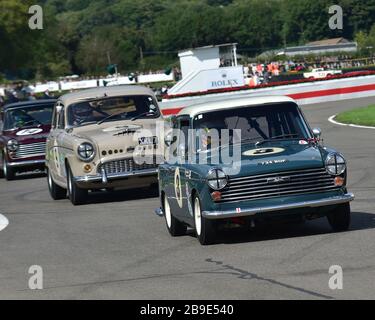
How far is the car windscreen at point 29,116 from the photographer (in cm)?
2294

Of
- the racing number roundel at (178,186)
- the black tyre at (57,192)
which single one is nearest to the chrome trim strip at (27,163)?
the black tyre at (57,192)

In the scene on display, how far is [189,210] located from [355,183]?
5294 mm

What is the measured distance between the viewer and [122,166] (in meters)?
15.9

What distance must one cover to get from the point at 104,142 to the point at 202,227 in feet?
18.4

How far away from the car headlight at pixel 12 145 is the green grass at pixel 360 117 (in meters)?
9.83

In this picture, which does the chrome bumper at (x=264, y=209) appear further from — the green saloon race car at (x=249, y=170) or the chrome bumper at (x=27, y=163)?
the chrome bumper at (x=27, y=163)

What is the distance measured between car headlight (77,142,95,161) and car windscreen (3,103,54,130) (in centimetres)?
718

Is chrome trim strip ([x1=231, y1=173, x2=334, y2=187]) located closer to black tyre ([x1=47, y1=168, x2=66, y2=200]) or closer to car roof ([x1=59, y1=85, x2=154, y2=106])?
car roof ([x1=59, y1=85, x2=154, y2=106])

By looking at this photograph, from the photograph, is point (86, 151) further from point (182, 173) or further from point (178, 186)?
point (182, 173)

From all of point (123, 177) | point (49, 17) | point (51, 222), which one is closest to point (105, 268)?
point (51, 222)

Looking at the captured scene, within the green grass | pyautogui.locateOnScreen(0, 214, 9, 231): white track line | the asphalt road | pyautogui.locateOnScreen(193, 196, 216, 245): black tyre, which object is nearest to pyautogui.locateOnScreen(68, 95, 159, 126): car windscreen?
the asphalt road

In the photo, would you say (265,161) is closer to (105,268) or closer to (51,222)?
(105,268)

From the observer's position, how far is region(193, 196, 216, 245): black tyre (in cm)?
1042

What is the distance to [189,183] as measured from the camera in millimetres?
10812
